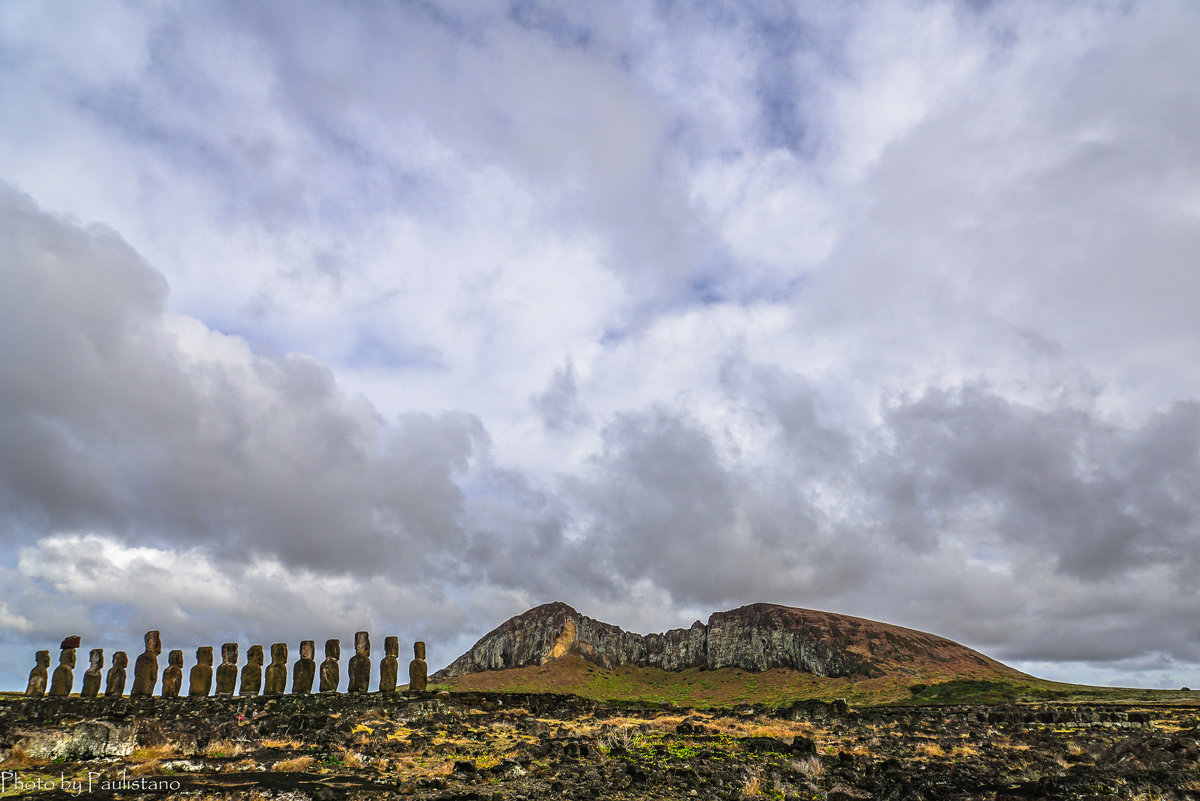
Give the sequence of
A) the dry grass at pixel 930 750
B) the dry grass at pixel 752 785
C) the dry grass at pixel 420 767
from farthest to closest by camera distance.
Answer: the dry grass at pixel 930 750, the dry grass at pixel 420 767, the dry grass at pixel 752 785

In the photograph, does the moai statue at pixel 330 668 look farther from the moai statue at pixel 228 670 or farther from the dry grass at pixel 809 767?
the dry grass at pixel 809 767

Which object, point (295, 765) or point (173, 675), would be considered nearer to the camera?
point (295, 765)

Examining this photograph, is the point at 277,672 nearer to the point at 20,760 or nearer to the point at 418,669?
the point at 418,669

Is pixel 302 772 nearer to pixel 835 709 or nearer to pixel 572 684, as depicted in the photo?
pixel 835 709

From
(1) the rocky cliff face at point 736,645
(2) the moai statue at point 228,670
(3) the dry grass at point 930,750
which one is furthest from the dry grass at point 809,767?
(1) the rocky cliff face at point 736,645

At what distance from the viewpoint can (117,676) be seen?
149ft

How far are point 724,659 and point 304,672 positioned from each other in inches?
3777

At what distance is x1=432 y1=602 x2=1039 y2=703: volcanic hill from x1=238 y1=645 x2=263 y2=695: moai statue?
64422 mm

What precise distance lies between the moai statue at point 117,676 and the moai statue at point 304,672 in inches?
470

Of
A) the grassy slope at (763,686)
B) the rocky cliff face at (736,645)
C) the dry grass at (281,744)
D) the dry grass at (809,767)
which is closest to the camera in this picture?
the dry grass at (809,767)

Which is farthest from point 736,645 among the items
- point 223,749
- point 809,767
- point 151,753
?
point 151,753

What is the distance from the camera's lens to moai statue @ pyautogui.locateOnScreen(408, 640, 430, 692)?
48.1 meters

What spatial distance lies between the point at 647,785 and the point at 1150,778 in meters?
14.1

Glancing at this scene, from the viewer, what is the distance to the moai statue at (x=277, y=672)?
4425cm
